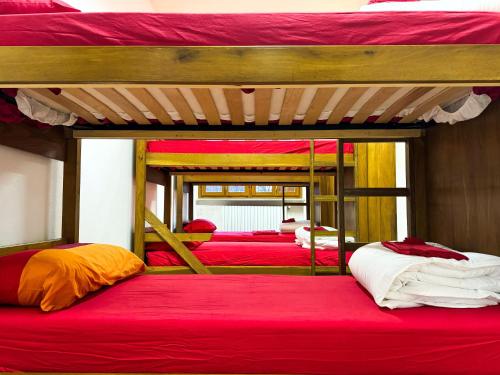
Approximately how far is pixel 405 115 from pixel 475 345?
1.38 metres

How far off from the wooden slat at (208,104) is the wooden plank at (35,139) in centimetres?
94

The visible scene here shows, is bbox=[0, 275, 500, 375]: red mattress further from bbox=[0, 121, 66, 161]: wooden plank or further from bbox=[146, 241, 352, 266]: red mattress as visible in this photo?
bbox=[146, 241, 352, 266]: red mattress

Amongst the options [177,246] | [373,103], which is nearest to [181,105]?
[373,103]

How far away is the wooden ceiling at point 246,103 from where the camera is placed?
1.74 meters

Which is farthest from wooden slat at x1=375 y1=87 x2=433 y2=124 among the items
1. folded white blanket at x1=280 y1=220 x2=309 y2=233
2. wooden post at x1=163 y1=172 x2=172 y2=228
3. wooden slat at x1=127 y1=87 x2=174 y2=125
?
wooden post at x1=163 y1=172 x2=172 y2=228

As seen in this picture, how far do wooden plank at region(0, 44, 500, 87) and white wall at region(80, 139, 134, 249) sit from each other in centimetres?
166

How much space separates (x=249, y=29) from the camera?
1.28 meters

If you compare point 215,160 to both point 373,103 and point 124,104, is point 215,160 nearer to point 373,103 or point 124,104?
point 124,104

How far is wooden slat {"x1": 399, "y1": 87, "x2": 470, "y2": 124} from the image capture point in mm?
1739

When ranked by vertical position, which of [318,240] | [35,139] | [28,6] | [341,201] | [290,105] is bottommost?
→ [318,240]

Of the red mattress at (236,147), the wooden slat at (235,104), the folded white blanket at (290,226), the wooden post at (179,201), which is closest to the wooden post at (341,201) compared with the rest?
the wooden slat at (235,104)

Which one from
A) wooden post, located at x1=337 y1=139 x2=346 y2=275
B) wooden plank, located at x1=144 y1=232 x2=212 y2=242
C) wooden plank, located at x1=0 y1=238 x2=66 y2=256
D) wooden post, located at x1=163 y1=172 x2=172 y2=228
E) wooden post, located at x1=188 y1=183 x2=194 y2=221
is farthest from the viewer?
wooden post, located at x1=188 y1=183 x2=194 y2=221

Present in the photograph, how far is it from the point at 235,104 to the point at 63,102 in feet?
2.82

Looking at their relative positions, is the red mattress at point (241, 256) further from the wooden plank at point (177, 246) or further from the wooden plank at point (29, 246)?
the wooden plank at point (29, 246)
